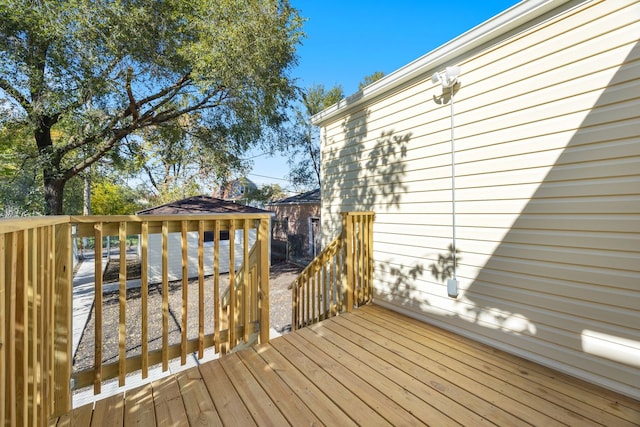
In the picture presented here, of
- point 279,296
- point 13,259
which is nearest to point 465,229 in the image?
point 13,259

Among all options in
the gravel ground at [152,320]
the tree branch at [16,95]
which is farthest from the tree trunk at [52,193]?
the gravel ground at [152,320]

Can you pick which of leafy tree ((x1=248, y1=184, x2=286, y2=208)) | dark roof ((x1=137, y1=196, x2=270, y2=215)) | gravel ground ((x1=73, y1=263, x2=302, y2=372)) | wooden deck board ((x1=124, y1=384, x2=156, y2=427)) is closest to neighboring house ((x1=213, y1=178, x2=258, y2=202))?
leafy tree ((x1=248, y1=184, x2=286, y2=208))

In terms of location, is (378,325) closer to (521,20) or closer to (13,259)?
(13,259)

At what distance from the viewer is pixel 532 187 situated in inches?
90.3

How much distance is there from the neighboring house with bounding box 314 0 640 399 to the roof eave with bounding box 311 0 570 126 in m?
0.01

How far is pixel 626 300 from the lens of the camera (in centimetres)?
187

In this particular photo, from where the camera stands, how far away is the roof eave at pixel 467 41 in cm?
223

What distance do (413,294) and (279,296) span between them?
4955 millimetres

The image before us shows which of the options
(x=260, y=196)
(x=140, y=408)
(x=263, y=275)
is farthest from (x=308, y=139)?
(x=140, y=408)

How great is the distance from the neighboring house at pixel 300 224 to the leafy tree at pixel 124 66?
580cm

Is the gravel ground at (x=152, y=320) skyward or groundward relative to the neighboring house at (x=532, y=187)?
groundward

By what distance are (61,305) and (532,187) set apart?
3388 millimetres

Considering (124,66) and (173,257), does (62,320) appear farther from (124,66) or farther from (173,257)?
(173,257)

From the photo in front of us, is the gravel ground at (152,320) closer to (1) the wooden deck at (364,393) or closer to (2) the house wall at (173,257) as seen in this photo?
(2) the house wall at (173,257)
